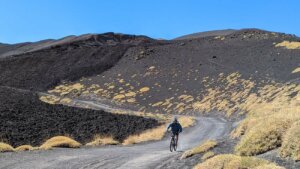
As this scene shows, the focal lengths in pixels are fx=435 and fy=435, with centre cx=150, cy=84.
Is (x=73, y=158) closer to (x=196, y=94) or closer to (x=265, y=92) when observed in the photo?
(x=265, y=92)

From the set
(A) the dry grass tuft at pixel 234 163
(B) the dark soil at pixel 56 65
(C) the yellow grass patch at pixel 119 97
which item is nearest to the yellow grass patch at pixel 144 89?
(C) the yellow grass patch at pixel 119 97

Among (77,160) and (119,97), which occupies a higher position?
(119,97)

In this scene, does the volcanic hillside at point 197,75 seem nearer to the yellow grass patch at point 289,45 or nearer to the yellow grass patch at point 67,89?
the yellow grass patch at point 67,89

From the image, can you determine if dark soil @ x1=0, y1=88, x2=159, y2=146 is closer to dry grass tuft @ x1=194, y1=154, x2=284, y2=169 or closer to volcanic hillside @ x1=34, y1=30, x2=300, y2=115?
volcanic hillside @ x1=34, y1=30, x2=300, y2=115

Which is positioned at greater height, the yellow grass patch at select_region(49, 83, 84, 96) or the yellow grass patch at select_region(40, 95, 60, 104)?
the yellow grass patch at select_region(49, 83, 84, 96)

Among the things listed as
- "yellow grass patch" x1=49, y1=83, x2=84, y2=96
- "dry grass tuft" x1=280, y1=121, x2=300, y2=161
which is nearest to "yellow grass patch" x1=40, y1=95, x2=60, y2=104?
"yellow grass patch" x1=49, y1=83, x2=84, y2=96

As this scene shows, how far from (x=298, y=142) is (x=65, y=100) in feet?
243

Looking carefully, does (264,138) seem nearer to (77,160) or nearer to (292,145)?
(292,145)

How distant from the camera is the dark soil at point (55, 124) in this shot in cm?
3481

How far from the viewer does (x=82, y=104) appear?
76625 mm

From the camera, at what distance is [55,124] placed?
4194 cm

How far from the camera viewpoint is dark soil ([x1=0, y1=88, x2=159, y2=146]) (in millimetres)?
34812

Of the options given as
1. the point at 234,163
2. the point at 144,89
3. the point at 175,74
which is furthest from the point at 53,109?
the point at 234,163

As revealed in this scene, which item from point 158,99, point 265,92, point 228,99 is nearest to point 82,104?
point 158,99
